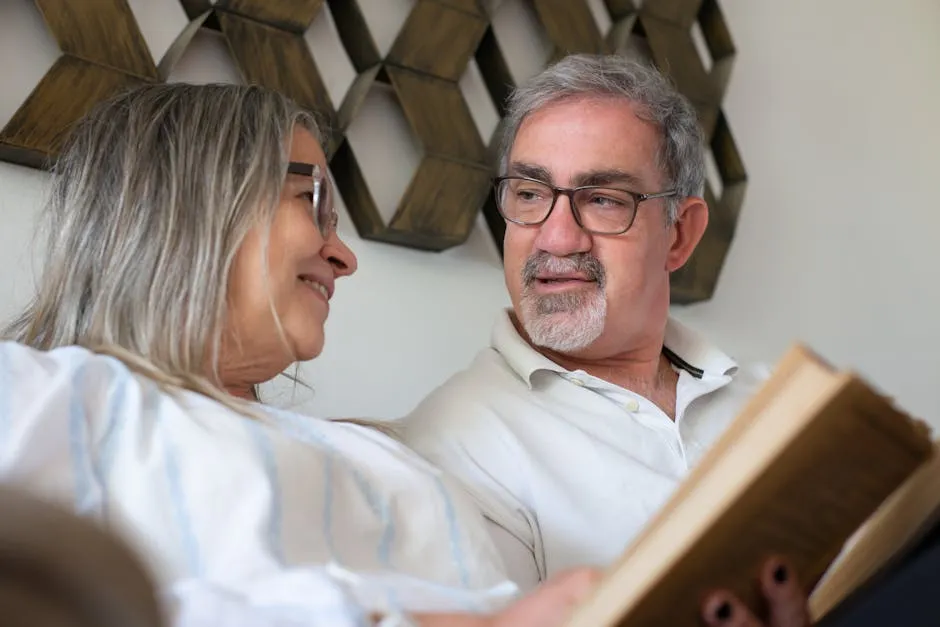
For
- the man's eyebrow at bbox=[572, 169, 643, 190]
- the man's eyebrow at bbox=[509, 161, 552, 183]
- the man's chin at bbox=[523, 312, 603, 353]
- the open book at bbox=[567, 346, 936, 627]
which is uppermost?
the open book at bbox=[567, 346, 936, 627]

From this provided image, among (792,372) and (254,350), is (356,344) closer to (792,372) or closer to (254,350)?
(254,350)

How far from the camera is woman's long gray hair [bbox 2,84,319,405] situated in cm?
96

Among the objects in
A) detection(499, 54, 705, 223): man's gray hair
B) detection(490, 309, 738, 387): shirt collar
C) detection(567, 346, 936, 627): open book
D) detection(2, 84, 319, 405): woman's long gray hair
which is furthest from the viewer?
detection(499, 54, 705, 223): man's gray hair

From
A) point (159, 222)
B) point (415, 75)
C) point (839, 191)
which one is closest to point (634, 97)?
point (415, 75)

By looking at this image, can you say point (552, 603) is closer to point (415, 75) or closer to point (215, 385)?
point (215, 385)

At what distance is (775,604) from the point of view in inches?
25.9

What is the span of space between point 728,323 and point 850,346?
15.4 inches

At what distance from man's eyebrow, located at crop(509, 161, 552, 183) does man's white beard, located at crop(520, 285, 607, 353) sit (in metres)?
0.18

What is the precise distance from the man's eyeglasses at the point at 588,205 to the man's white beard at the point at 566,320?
0.11 m

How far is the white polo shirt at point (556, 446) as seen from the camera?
1.27 metres

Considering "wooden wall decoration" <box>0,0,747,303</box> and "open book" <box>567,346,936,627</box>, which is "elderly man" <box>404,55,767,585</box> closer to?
"wooden wall decoration" <box>0,0,747,303</box>

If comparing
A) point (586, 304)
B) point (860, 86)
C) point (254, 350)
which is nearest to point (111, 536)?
point (254, 350)

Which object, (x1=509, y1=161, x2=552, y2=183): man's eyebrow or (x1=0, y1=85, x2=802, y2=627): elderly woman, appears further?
(x1=509, y1=161, x2=552, y2=183): man's eyebrow

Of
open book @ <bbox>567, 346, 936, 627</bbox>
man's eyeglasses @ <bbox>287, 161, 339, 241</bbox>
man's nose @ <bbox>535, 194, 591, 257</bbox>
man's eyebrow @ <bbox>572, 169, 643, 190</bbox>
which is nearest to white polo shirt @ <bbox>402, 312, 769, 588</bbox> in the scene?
man's nose @ <bbox>535, 194, 591, 257</bbox>
